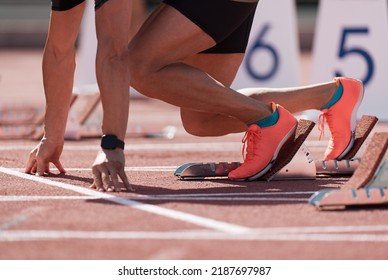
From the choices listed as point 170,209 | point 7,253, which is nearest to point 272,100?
point 170,209

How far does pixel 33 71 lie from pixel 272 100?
1500 cm

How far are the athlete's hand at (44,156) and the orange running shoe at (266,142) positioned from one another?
1094mm

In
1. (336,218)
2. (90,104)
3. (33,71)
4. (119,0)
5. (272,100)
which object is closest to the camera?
(336,218)

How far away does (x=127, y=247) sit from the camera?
439 cm

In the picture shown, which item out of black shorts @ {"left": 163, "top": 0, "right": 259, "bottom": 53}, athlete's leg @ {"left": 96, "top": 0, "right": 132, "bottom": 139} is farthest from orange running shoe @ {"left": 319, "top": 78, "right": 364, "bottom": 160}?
athlete's leg @ {"left": 96, "top": 0, "right": 132, "bottom": 139}

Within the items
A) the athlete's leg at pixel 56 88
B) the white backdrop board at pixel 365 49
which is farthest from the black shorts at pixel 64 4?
the white backdrop board at pixel 365 49

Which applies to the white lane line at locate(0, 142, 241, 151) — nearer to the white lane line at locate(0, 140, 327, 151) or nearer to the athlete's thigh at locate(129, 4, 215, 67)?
the white lane line at locate(0, 140, 327, 151)

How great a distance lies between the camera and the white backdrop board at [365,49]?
10.5 m

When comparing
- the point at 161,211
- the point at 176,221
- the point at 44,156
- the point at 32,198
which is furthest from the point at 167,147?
the point at 176,221

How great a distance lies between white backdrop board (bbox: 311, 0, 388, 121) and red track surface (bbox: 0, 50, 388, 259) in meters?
4.09

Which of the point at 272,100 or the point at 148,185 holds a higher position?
the point at 272,100

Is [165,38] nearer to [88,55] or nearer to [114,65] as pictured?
[114,65]

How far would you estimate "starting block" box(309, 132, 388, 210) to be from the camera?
16.8 ft
